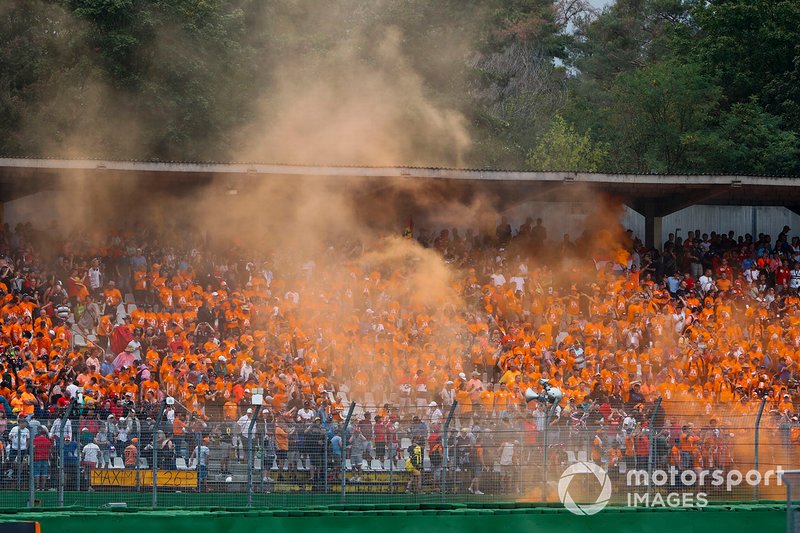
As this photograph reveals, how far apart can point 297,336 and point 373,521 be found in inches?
435

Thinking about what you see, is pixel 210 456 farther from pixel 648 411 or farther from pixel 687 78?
pixel 687 78

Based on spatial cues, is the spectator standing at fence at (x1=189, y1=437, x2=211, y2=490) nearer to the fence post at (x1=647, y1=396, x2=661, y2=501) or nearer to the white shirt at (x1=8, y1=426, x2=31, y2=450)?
the white shirt at (x1=8, y1=426, x2=31, y2=450)

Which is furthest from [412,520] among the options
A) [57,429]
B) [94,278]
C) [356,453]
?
[94,278]

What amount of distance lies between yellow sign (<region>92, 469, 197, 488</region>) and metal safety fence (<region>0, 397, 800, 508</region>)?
0.01m

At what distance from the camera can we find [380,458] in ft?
57.0

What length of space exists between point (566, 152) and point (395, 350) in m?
27.4

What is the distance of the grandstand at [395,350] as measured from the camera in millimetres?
16969

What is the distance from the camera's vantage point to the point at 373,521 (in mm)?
13375

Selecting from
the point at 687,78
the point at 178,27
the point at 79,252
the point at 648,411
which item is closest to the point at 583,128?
the point at 687,78

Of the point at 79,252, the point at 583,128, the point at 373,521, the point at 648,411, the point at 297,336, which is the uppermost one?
A: the point at 583,128

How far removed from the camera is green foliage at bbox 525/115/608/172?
162ft

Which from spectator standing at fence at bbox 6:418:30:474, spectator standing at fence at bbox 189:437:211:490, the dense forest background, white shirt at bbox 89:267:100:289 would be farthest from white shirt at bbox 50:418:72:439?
the dense forest background

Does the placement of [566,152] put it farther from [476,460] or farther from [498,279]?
[476,460]

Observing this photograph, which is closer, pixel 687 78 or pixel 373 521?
pixel 373 521
